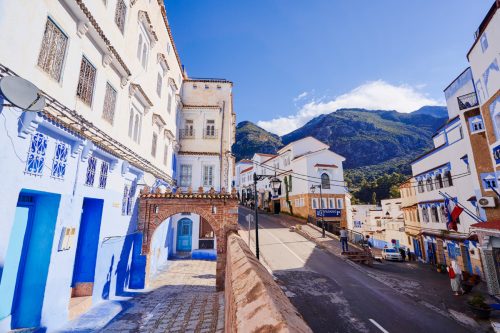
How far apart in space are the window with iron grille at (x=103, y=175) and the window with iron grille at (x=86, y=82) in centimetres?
236

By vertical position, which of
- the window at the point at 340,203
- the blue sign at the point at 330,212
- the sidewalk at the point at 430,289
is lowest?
the sidewalk at the point at 430,289

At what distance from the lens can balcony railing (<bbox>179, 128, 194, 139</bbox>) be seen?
21.3 meters

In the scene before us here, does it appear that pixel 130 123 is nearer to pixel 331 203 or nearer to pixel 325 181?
pixel 325 181

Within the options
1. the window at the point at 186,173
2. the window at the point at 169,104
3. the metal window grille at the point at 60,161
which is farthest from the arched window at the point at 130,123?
the window at the point at 186,173

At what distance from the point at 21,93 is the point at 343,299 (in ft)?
45.0

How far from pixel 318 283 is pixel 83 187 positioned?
1264 cm

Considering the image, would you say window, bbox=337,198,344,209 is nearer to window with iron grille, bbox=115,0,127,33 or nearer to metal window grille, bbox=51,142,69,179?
window with iron grille, bbox=115,0,127,33

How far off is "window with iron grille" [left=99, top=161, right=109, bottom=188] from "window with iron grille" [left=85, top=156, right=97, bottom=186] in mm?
529

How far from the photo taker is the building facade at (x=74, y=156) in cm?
546

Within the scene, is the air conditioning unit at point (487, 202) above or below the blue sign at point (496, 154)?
below

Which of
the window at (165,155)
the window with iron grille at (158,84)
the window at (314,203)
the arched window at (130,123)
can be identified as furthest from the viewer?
the window at (314,203)

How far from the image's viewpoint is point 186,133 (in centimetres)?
2145

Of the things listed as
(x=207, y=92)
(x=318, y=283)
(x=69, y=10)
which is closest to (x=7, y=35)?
(x=69, y=10)

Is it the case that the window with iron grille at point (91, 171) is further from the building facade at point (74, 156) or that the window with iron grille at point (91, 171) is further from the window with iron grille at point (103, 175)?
the window with iron grille at point (103, 175)
